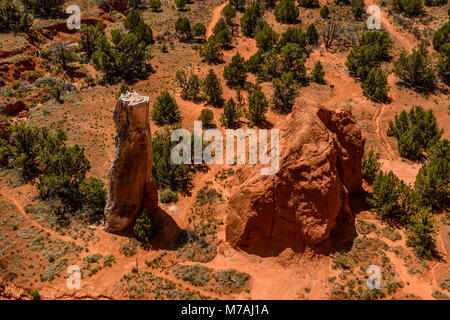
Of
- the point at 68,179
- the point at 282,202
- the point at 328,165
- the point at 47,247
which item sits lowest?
the point at 47,247

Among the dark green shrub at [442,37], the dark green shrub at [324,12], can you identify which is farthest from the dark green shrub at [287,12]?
the dark green shrub at [442,37]

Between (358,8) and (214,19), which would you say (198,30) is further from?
(358,8)

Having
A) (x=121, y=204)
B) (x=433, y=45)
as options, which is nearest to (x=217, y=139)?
(x=121, y=204)

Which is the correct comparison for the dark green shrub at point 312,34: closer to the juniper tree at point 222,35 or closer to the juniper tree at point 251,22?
the juniper tree at point 251,22

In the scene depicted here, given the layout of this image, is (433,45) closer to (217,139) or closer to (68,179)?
(217,139)

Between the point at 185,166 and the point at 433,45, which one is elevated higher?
the point at 433,45
